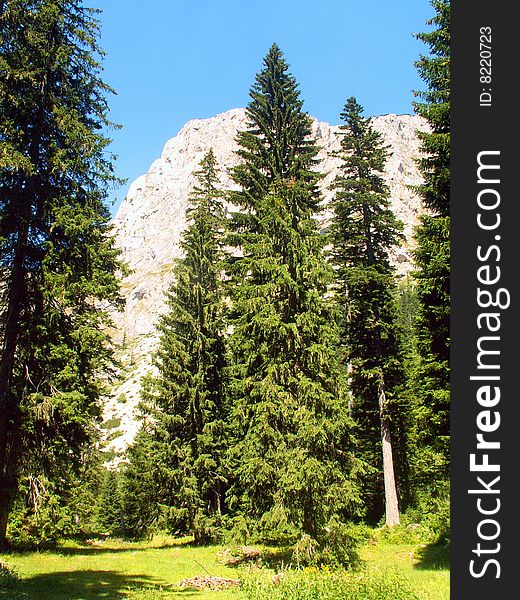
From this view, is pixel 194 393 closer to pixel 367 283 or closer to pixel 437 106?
pixel 367 283

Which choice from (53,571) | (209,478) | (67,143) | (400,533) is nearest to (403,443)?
(400,533)

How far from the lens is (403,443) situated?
89.5 ft

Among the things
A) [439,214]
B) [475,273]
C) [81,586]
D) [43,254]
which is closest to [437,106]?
[439,214]

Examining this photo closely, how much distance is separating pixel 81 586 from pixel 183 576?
3.05 m

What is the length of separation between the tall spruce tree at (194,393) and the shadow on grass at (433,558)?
8450 mm

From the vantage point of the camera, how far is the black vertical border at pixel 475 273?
3902 millimetres

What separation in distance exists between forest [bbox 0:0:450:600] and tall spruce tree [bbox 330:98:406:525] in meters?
0.18

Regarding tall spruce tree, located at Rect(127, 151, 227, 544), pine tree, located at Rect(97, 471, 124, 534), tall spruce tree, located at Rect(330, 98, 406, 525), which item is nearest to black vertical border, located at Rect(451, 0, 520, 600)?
tall spruce tree, located at Rect(127, 151, 227, 544)

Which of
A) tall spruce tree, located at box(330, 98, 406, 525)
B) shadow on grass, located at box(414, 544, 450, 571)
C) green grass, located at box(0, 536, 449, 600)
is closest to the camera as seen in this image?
green grass, located at box(0, 536, 449, 600)

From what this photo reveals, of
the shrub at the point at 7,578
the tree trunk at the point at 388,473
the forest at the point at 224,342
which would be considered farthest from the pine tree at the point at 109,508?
the shrub at the point at 7,578

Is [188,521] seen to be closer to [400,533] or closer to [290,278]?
[400,533]

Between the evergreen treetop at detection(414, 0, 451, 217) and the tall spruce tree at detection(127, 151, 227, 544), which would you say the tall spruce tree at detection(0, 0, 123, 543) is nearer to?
the tall spruce tree at detection(127, 151, 227, 544)

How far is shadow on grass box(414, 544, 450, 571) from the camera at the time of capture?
1281 centimetres

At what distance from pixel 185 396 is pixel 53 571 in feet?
29.6
